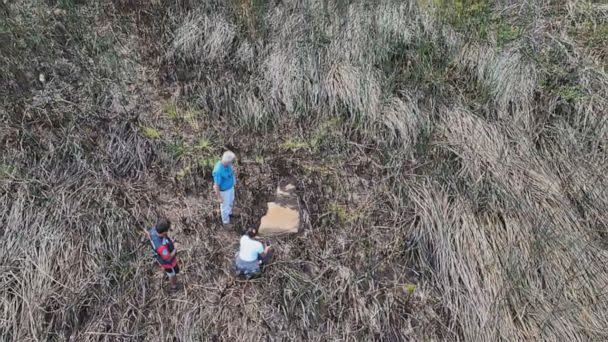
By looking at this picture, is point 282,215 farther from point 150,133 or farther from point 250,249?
point 150,133

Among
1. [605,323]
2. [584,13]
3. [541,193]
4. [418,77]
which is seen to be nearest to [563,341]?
[605,323]

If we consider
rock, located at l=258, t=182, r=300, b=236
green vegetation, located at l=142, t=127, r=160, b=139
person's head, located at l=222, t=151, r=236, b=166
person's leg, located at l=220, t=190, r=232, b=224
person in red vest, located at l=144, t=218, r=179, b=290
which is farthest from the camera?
green vegetation, located at l=142, t=127, r=160, b=139

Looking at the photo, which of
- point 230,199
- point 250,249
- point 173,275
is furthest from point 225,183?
point 173,275

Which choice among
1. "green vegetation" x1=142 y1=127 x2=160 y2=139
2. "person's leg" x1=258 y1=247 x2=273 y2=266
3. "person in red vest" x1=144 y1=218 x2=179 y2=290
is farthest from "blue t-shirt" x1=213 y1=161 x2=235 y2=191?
"green vegetation" x1=142 y1=127 x2=160 y2=139

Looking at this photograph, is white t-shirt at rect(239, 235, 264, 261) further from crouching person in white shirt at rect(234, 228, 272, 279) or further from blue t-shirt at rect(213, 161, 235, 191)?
blue t-shirt at rect(213, 161, 235, 191)

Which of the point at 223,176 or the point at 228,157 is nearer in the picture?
the point at 228,157

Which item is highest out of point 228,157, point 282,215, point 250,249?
point 228,157

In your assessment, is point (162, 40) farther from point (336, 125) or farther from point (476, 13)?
point (476, 13)
